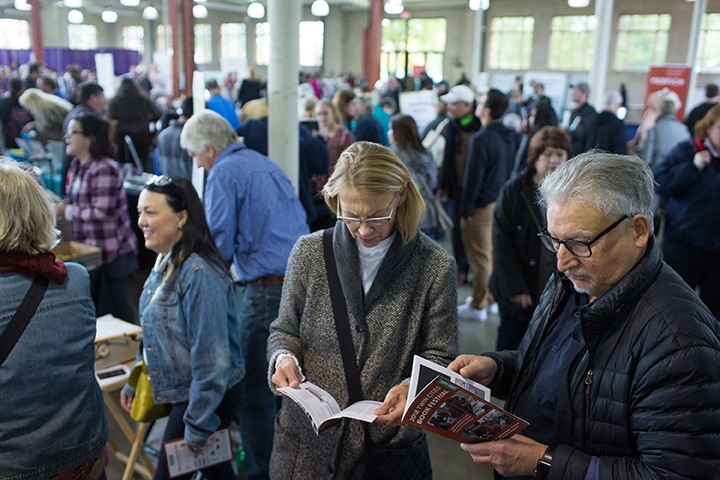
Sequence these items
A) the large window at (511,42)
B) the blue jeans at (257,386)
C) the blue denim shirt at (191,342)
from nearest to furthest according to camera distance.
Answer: the blue denim shirt at (191,342)
the blue jeans at (257,386)
the large window at (511,42)

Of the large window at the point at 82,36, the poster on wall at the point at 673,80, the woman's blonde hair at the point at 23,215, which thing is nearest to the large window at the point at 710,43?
the poster on wall at the point at 673,80

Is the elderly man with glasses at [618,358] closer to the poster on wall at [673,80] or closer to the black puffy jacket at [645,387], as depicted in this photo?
the black puffy jacket at [645,387]

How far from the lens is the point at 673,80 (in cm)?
941

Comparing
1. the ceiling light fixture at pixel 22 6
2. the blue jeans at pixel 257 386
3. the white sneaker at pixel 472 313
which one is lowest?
the white sneaker at pixel 472 313

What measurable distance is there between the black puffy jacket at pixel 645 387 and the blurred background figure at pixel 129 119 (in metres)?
6.02

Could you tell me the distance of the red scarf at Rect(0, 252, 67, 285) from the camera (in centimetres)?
165

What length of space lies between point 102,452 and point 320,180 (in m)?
3.05

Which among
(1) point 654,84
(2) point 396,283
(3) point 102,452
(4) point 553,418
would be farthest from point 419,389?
(1) point 654,84

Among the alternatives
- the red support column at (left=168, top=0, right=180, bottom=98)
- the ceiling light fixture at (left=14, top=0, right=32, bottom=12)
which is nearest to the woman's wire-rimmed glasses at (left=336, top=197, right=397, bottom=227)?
the red support column at (left=168, top=0, right=180, bottom=98)

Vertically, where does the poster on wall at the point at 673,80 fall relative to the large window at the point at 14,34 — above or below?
below

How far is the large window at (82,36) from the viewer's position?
96.4 ft

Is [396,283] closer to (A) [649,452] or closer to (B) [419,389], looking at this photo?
(B) [419,389]

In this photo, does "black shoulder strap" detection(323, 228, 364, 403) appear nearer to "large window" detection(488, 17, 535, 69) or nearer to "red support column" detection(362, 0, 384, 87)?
"red support column" detection(362, 0, 384, 87)

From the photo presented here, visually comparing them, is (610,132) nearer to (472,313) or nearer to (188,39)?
(472,313)
